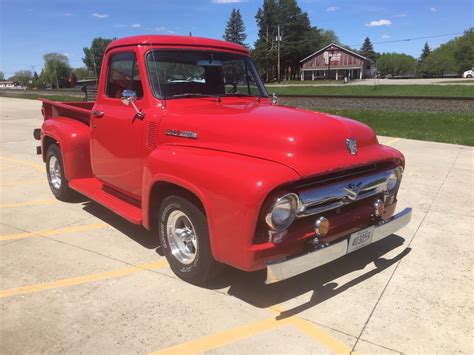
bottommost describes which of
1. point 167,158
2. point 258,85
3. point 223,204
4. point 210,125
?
point 223,204

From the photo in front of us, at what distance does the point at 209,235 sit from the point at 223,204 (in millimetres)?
364

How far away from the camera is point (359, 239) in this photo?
138 inches

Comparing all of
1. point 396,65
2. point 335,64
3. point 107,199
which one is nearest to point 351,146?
point 107,199

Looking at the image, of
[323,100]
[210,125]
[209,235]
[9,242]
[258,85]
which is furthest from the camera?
[323,100]

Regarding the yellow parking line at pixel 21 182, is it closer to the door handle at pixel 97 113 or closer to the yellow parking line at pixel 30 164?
the yellow parking line at pixel 30 164

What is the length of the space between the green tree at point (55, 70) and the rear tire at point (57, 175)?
99.7 meters

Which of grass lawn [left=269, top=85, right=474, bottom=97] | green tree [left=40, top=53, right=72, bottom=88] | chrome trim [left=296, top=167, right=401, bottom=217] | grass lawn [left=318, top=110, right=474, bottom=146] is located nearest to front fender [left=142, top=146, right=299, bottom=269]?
chrome trim [left=296, top=167, right=401, bottom=217]

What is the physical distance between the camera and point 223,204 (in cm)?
307

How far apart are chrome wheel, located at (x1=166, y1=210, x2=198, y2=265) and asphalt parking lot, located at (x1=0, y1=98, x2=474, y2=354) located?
9.5 inches

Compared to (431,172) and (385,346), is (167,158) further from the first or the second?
(431,172)

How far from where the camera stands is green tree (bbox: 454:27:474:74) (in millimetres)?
97062

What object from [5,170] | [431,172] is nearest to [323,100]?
[431,172]

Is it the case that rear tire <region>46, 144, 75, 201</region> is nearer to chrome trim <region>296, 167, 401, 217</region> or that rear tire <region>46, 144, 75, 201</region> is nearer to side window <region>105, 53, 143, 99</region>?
side window <region>105, 53, 143, 99</region>

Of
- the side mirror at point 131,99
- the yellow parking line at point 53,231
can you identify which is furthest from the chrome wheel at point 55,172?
the side mirror at point 131,99
